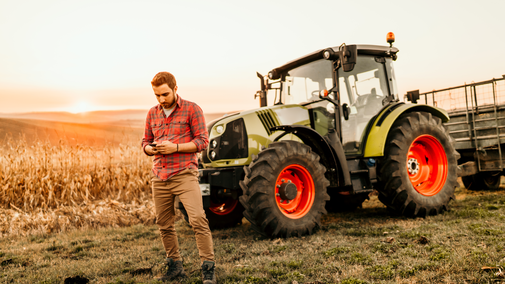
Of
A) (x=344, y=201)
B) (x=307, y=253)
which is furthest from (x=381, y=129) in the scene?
(x=307, y=253)

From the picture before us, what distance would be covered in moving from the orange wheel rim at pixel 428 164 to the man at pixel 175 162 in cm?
395

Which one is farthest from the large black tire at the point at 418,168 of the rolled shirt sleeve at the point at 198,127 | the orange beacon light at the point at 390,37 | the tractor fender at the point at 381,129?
the rolled shirt sleeve at the point at 198,127

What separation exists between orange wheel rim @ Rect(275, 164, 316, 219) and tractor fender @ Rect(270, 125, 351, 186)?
1.52ft

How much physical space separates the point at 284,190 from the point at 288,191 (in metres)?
0.05

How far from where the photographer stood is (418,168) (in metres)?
5.85

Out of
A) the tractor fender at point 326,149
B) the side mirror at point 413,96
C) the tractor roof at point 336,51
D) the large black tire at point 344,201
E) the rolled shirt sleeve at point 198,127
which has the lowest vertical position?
the large black tire at point 344,201

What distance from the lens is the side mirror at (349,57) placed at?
4750mm

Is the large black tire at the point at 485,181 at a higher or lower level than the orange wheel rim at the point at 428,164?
lower

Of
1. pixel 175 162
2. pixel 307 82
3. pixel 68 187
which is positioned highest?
pixel 307 82

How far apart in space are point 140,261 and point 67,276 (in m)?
0.72

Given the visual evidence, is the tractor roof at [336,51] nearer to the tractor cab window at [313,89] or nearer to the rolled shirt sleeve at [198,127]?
the tractor cab window at [313,89]

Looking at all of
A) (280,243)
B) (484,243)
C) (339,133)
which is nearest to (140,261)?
(280,243)

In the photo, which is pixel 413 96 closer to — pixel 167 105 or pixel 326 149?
pixel 326 149

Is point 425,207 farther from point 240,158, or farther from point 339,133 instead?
point 240,158
